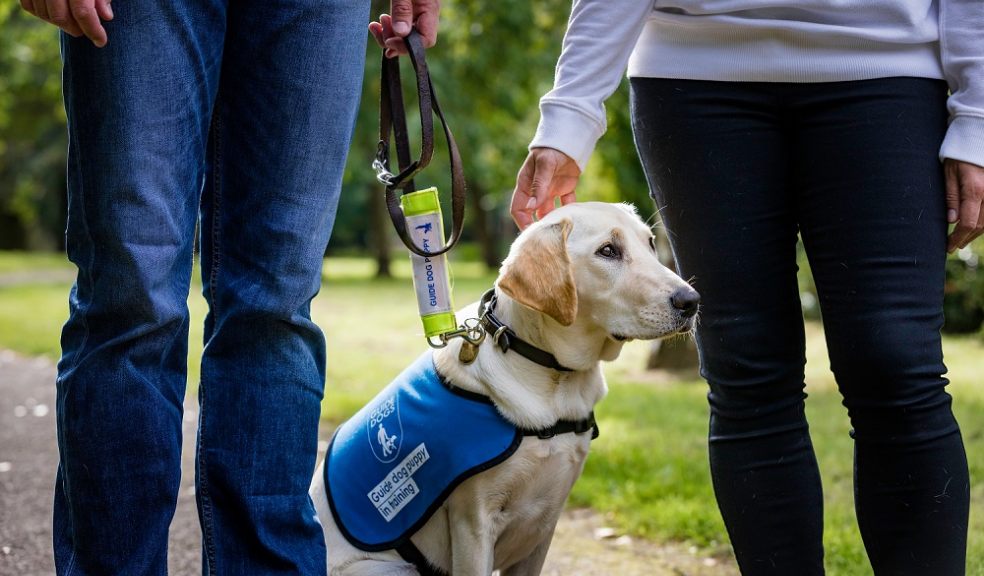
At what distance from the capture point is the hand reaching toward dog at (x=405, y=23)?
231 cm

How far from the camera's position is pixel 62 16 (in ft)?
5.57

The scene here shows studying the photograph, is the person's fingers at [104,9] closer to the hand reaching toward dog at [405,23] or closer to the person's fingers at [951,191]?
the hand reaching toward dog at [405,23]

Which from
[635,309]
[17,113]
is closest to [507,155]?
[17,113]

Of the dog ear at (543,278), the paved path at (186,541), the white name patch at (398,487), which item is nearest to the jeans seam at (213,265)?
the white name patch at (398,487)

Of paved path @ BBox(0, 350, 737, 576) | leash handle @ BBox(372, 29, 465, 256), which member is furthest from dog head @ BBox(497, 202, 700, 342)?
paved path @ BBox(0, 350, 737, 576)

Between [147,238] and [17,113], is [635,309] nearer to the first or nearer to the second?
[147,238]

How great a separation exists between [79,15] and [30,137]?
2672cm

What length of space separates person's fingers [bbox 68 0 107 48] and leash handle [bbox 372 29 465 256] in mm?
745

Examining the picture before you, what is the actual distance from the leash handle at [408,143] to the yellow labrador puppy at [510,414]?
11.6 inches

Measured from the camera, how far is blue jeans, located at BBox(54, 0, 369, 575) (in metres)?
1.76

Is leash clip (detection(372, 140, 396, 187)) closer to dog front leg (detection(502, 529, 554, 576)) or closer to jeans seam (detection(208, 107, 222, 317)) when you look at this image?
jeans seam (detection(208, 107, 222, 317))

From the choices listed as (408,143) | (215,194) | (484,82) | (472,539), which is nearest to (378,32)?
(408,143)

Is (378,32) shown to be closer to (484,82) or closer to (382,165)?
(382,165)

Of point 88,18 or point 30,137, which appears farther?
point 30,137
